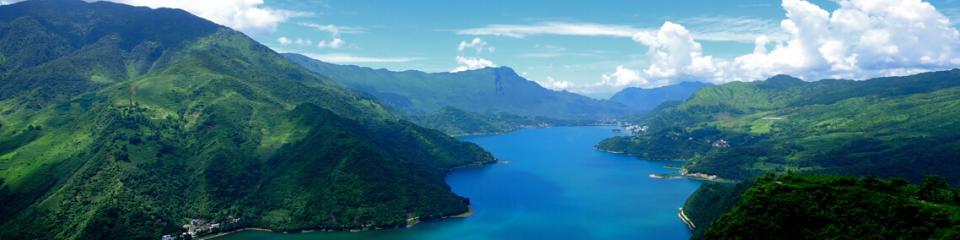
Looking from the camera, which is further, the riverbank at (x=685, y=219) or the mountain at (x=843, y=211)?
the riverbank at (x=685, y=219)

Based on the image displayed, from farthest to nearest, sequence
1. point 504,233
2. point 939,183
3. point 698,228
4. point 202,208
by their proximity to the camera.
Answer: point 202,208, point 504,233, point 698,228, point 939,183

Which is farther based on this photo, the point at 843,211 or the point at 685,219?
the point at 685,219

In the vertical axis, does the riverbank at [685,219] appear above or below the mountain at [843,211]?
below

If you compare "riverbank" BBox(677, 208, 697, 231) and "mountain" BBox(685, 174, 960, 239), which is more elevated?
"mountain" BBox(685, 174, 960, 239)

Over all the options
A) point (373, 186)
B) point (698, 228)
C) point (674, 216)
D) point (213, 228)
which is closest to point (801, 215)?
point (698, 228)

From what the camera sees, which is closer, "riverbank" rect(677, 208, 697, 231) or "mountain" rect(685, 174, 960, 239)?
"mountain" rect(685, 174, 960, 239)

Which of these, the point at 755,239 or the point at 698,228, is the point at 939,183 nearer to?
the point at 755,239

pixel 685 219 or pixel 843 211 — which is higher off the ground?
pixel 843 211

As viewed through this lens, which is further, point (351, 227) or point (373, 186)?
point (373, 186)
